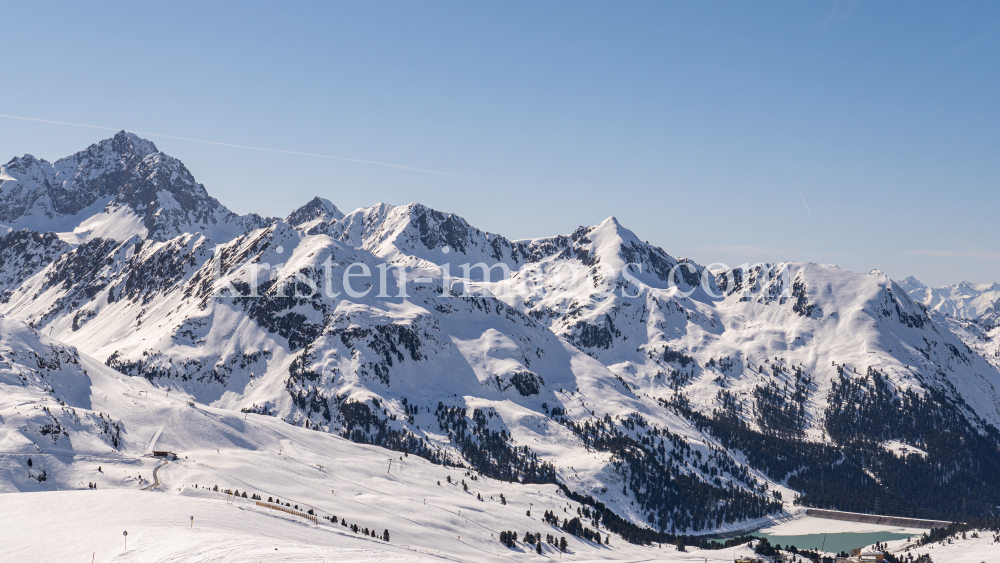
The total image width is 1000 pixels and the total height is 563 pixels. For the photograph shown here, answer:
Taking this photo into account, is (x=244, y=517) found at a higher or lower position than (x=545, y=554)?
higher

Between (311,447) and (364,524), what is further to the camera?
(311,447)

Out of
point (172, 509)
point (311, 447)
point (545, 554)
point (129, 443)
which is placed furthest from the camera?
point (311, 447)

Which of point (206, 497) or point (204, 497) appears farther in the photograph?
point (206, 497)

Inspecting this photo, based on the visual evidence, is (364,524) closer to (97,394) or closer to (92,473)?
(92,473)

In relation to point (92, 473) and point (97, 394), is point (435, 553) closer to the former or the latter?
point (92, 473)

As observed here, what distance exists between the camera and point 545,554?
14800cm

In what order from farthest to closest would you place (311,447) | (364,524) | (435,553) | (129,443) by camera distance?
(311,447) → (129,443) → (364,524) → (435,553)

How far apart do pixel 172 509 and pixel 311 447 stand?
10653cm

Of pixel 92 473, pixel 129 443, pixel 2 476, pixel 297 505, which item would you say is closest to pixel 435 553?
pixel 297 505

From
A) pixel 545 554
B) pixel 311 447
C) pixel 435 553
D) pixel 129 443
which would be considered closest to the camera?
pixel 435 553

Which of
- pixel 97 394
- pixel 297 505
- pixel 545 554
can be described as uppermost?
pixel 97 394

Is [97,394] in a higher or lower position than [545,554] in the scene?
higher

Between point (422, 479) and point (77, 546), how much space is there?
399 ft

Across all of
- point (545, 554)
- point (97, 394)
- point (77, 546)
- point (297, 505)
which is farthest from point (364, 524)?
point (97, 394)
